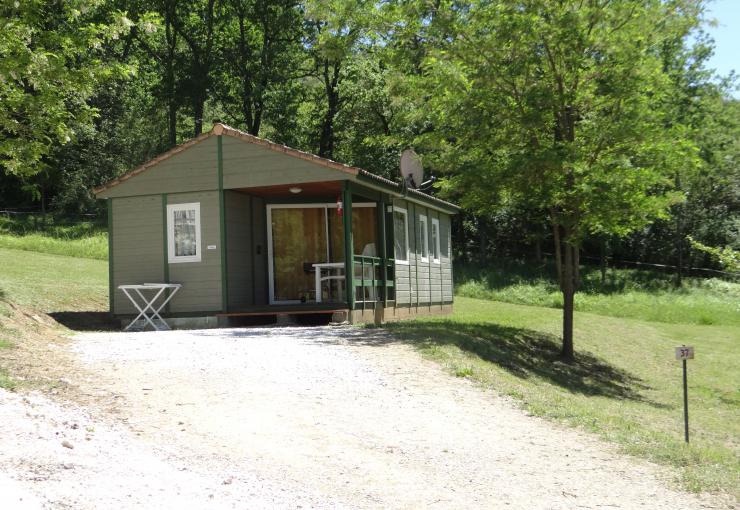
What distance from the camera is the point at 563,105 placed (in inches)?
585

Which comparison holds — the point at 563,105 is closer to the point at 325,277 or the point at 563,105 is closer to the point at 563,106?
the point at 563,106

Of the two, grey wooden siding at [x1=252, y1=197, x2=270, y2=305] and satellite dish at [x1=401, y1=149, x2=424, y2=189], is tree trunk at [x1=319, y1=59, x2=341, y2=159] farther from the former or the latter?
grey wooden siding at [x1=252, y1=197, x2=270, y2=305]

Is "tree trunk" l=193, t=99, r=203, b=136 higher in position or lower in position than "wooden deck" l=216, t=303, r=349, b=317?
higher

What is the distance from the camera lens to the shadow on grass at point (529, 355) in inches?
498

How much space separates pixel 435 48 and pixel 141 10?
900 inches

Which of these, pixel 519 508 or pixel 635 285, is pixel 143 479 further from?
pixel 635 285

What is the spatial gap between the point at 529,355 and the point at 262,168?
6.14 meters

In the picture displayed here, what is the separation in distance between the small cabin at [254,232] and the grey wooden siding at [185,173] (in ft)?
0.06

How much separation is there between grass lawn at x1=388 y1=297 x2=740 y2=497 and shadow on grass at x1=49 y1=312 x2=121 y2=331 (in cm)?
582

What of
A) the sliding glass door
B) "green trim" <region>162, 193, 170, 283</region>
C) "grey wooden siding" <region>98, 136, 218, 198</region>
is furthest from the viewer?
the sliding glass door

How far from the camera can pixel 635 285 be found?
3538 centimetres

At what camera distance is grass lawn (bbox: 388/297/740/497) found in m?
7.79

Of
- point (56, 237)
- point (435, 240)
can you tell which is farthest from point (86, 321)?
point (56, 237)

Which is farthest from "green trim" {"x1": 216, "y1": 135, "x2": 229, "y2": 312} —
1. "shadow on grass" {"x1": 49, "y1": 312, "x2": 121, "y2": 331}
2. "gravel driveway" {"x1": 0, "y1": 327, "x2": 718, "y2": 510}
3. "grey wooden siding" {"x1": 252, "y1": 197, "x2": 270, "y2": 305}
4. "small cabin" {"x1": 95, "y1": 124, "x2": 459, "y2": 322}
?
"gravel driveway" {"x1": 0, "y1": 327, "x2": 718, "y2": 510}
